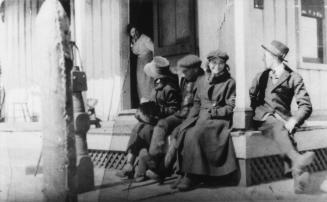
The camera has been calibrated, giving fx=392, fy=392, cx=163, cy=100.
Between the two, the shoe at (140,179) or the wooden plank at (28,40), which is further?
the wooden plank at (28,40)

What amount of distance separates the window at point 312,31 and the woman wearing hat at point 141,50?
2.38 metres

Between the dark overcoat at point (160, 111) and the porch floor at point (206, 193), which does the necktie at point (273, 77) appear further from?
the dark overcoat at point (160, 111)

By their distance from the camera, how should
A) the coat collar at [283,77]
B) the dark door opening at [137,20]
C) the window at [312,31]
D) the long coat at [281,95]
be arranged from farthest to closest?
the dark door opening at [137,20] → the window at [312,31] → the coat collar at [283,77] → the long coat at [281,95]

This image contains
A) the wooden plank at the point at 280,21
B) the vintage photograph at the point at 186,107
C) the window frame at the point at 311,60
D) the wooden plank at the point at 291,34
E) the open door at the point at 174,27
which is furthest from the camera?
the open door at the point at 174,27

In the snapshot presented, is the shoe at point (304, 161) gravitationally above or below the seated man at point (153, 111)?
below

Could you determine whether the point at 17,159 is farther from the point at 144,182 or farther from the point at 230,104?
the point at 230,104

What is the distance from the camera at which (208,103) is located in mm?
4312

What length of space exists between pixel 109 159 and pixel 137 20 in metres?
2.51

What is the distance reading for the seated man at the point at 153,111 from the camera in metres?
4.69

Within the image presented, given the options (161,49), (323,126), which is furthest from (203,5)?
(323,126)

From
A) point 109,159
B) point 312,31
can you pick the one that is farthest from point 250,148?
point 312,31

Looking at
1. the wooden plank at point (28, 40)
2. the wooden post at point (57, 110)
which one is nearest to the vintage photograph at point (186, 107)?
the wooden post at point (57, 110)

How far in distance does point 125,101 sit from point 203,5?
202 cm

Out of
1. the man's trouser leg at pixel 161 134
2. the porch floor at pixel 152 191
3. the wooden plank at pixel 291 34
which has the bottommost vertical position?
the porch floor at pixel 152 191
